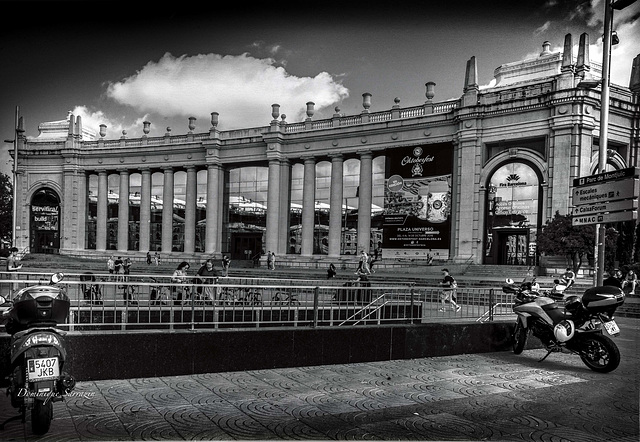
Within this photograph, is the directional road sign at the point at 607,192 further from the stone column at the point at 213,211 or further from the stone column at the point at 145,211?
the stone column at the point at 145,211

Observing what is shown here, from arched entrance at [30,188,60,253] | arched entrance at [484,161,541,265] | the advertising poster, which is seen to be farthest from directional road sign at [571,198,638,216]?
arched entrance at [30,188,60,253]

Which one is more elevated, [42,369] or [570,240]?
[570,240]

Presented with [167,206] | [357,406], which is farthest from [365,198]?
[357,406]

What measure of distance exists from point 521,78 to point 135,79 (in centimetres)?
2755

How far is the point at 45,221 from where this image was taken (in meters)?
42.1

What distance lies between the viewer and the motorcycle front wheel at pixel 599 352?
7.65m

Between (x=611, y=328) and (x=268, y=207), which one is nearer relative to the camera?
(x=611, y=328)

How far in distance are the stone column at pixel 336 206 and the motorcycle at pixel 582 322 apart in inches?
1222

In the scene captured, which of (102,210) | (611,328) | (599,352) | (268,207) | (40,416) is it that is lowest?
(599,352)

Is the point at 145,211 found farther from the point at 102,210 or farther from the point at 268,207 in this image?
the point at 268,207

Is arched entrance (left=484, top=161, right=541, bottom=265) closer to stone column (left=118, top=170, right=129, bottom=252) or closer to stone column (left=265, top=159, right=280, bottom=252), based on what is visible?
stone column (left=265, top=159, right=280, bottom=252)

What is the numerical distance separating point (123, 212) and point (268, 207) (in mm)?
13777

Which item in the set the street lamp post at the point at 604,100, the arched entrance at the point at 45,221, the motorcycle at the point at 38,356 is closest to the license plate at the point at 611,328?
the street lamp post at the point at 604,100

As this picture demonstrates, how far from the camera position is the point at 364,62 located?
23.4ft
